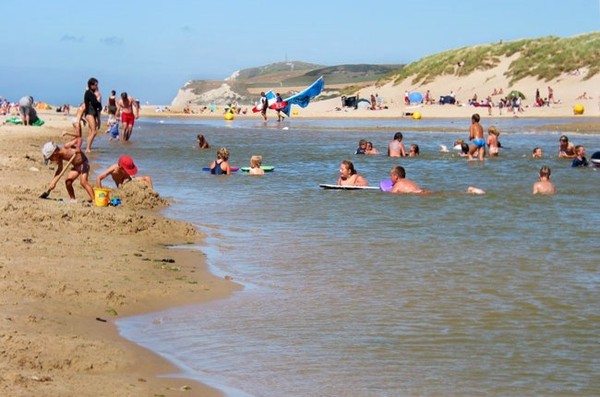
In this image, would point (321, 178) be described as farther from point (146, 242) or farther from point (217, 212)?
point (146, 242)

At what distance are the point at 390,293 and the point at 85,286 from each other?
8.84 ft

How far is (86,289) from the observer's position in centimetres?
822

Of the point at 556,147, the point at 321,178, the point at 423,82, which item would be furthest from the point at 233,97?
the point at 321,178

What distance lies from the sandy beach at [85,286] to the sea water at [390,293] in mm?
324

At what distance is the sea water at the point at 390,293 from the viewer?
21.3 feet

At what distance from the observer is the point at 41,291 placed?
25.7 ft

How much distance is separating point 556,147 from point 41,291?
983 inches

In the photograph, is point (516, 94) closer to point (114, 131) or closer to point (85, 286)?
point (114, 131)

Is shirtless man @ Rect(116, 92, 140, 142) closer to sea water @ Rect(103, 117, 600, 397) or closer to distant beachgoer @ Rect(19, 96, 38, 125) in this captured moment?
distant beachgoer @ Rect(19, 96, 38, 125)

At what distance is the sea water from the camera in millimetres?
6504

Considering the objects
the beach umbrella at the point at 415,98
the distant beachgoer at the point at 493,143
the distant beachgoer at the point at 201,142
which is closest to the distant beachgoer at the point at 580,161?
the distant beachgoer at the point at 493,143

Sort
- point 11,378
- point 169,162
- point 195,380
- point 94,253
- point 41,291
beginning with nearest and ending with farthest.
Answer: point 11,378 → point 195,380 → point 41,291 → point 94,253 → point 169,162

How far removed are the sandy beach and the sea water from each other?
1.06 feet

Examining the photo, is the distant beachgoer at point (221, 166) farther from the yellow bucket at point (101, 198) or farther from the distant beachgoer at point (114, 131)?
the distant beachgoer at point (114, 131)
